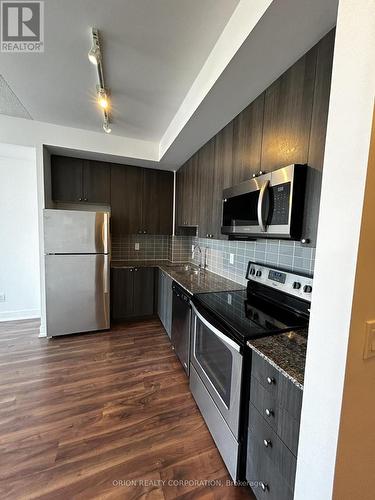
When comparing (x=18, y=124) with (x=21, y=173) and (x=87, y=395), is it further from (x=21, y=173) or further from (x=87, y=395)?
(x=87, y=395)

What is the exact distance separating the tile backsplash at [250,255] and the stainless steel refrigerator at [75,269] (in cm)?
141

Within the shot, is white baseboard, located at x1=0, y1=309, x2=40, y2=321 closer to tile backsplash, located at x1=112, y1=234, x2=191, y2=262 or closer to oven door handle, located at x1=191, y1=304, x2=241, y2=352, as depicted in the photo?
tile backsplash, located at x1=112, y1=234, x2=191, y2=262

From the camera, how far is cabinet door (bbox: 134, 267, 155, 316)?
332 cm

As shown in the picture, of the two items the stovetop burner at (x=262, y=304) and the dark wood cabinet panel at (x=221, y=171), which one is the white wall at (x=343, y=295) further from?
the dark wood cabinet panel at (x=221, y=171)

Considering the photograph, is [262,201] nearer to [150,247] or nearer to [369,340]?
[369,340]

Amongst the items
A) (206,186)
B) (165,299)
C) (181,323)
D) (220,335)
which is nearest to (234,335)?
(220,335)

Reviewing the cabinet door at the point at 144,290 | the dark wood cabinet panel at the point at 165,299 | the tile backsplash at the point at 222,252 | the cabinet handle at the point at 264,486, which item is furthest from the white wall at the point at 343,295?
the cabinet door at the point at 144,290

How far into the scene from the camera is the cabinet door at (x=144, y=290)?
3322 millimetres

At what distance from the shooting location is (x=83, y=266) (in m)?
2.89

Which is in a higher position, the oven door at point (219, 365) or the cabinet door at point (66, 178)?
the cabinet door at point (66, 178)

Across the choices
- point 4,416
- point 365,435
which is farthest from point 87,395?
point 365,435

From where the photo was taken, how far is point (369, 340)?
660 mm

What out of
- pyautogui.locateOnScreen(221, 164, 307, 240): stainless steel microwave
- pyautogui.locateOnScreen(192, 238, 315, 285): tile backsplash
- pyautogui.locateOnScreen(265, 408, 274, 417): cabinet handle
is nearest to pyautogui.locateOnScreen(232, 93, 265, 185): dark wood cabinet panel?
pyautogui.locateOnScreen(221, 164, 307, 240): stainless steel microwave

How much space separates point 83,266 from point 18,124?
1815 millimetres
